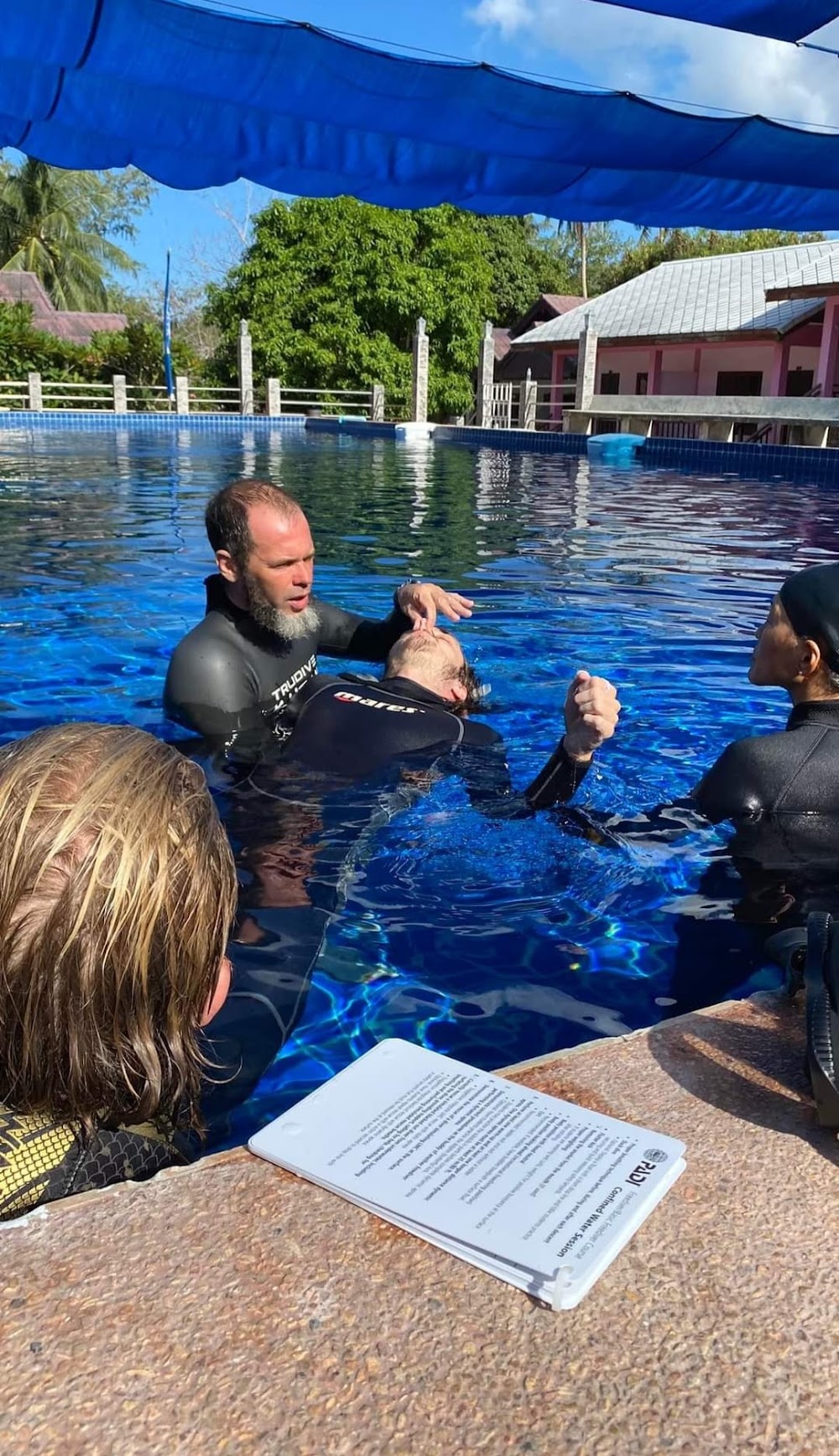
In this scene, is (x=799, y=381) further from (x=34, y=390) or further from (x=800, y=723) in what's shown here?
(x=800, y=723)

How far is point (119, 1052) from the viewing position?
1390 mm

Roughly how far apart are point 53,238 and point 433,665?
50.0 m

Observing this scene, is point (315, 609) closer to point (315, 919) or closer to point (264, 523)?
point (264, 523)

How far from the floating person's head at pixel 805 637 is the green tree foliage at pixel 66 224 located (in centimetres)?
4404

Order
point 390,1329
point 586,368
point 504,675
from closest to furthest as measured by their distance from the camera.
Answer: point 390,1329, point 504,675, point 586,368

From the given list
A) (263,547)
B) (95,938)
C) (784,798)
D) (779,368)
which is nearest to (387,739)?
(263,547)

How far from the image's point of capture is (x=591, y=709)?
3105 mm

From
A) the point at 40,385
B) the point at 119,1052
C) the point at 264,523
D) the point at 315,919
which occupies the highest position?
the point at 40,385

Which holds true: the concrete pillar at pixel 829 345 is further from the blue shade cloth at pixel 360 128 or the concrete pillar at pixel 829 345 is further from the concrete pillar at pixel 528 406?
the blue shade cloth at pixel 360 128

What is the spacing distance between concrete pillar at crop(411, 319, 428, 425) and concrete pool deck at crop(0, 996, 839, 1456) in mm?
31232

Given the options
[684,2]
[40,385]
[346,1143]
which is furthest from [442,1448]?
[40,385]

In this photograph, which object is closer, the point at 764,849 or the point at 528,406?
the point at 764,849

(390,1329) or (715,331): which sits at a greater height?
(715,331)

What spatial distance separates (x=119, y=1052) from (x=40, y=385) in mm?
31690
